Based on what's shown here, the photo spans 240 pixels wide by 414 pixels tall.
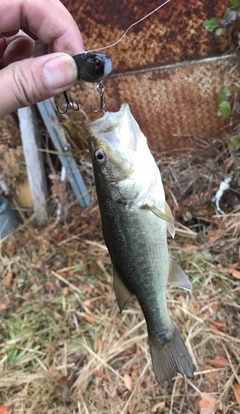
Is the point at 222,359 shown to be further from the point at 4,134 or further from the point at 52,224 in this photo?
the point at 4,134

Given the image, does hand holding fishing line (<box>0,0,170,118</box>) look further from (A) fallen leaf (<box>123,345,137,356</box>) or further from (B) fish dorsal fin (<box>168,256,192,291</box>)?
(A) fallen leaf (<box>123,345,137,356</box>)

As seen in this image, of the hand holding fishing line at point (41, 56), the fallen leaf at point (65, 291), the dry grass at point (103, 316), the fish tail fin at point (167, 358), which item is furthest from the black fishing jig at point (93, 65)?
the fallen leaf at point (65, 291)

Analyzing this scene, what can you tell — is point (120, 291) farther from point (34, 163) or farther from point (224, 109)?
point (34, 163)

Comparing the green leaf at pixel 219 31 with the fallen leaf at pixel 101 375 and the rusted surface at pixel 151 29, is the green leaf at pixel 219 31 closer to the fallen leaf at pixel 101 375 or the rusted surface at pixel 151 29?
the rusted surface at pixel 151 29

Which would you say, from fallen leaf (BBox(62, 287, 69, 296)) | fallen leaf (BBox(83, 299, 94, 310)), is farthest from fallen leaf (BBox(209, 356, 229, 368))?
fallen leaf (BBox(62, 287, 69, 296))

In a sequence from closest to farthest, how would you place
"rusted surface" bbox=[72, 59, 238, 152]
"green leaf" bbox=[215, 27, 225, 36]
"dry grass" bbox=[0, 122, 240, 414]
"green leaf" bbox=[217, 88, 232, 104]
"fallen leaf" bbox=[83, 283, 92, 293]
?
"dry grass" bbox=[0, 122, 240, 414] < "green leaf" bbox=[215, 27, 225, 36] < "green leaf" bbox=[217, 88, 232, 104] < "rusted surface" bbox=[72, 59, 238, 152] < "fallen leaf" bbox=[83, 283, 92, 293]

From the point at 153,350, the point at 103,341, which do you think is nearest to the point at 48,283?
the point at 103,341

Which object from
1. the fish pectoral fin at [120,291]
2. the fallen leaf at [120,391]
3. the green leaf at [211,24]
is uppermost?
the green leaf at [211,24]
